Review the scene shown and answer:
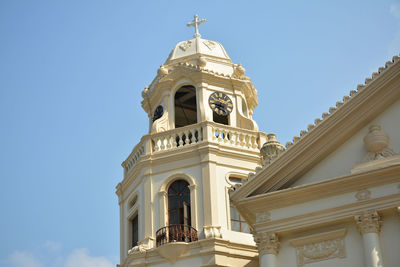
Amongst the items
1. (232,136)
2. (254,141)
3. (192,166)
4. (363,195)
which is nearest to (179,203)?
(192,166)

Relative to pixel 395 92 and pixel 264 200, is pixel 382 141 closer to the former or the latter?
pixel 395 92

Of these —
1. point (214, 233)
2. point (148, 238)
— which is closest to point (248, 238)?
point (214, 233)

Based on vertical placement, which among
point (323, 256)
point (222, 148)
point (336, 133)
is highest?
point (222, 148)

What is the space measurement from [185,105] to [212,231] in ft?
25.5

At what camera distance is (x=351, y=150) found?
75.8 feet

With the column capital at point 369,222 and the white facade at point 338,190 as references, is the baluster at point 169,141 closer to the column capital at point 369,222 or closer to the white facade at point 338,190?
the white facade at point 338,190

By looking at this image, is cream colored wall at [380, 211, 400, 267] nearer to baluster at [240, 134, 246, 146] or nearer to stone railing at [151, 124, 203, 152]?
baluster at [240, 134, 246, 146]

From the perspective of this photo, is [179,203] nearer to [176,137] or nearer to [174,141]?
[174,141]

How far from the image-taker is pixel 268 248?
22.7m

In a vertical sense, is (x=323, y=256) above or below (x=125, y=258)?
below

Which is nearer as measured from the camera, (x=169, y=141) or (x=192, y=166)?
(x=192, y=166)

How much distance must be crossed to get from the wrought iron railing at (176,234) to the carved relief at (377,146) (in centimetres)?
732

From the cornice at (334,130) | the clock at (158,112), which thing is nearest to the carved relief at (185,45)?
the clock at (158,112)

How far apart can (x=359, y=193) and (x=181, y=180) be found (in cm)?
845
